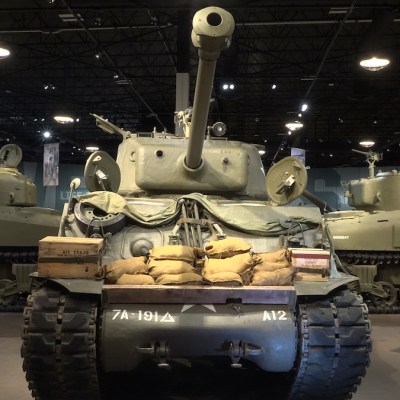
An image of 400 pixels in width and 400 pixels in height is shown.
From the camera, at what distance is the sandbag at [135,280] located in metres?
4.73

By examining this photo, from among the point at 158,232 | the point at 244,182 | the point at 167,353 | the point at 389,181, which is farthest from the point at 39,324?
the point at 389,181

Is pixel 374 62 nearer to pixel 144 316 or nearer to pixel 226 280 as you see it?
pixel 226 280

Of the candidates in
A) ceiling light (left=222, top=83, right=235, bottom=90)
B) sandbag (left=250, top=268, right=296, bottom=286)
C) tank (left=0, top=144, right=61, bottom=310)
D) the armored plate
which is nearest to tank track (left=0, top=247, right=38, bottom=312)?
tank (left=0, top=144, right=61, bottom=310)

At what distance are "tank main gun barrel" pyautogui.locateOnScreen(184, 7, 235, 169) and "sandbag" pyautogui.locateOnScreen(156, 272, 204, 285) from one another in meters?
1.53

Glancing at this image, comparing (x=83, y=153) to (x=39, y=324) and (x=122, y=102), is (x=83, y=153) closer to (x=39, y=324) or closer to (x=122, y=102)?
(x=122, y=102)

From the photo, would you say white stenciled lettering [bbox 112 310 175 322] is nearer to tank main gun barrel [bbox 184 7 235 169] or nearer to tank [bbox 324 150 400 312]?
tank main gun barrel [bbox 184 7 235 169]

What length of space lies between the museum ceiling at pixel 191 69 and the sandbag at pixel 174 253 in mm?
8057

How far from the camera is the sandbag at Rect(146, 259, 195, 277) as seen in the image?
483cm

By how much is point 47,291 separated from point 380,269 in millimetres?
7976

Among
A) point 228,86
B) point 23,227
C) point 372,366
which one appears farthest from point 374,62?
point 23,227

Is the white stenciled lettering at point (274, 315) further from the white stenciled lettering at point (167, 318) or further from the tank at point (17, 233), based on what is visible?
the tank at point (17, 233)

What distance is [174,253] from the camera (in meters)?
5.06

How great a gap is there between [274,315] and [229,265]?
0.55 metres

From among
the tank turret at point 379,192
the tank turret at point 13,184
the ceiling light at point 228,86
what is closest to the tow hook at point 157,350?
the tank turret at point 13,184
